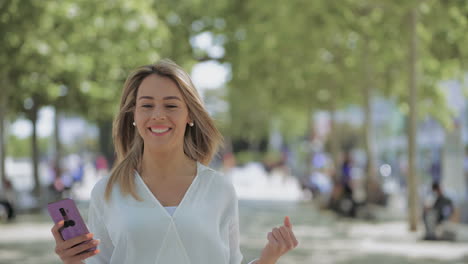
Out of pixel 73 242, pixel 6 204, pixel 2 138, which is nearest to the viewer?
pixel 73 242

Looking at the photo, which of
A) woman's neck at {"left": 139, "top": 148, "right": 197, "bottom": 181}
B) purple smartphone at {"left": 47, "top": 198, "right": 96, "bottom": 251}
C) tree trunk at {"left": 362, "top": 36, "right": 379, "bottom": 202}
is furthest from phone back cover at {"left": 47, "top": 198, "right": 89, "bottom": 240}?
tree trunk at {"left": 362, "top": 36, "right": 379, "bottom": 202}

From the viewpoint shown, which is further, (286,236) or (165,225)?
(286,236)

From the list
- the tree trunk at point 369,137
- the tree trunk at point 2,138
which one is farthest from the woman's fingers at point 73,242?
the tree trunk at point 369,137

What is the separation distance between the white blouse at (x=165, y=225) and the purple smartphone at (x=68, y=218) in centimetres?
21

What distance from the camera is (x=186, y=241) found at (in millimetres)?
3314

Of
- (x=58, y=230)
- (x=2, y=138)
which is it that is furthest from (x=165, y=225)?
(x=2, y=138)

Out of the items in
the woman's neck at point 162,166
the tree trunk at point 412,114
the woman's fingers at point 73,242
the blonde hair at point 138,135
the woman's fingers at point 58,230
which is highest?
the tree trunk at point 412,114

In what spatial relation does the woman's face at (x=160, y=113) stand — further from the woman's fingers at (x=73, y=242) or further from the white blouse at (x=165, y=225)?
the woman's fingers at (x=73, y=242)

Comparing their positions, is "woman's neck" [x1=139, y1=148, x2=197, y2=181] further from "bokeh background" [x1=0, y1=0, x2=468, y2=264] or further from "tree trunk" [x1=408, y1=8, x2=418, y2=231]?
"tree trunk" [x1=408, y1=8, x2=418, y2=231]

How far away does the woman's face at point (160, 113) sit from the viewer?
3449 mm

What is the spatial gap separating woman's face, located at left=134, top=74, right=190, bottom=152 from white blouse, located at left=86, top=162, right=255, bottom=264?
0.16 metres

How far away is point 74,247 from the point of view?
311 cm

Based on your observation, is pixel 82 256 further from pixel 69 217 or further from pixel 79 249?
pixel 69 217

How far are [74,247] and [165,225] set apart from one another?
0.37 m
